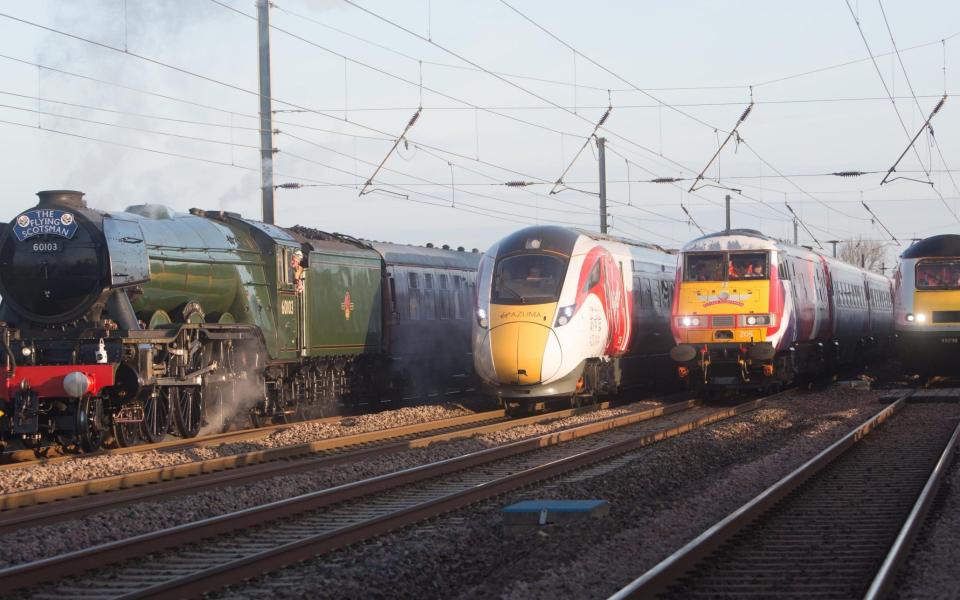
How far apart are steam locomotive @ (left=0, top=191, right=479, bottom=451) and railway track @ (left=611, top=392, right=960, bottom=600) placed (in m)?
8.72

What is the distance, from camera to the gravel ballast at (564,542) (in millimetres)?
7504

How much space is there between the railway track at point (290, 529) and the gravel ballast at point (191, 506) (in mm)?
607

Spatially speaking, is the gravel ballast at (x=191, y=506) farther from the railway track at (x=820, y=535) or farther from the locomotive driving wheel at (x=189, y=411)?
the railway track at (x=820, y=535)

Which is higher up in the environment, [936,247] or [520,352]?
[936,247]

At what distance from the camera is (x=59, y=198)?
15766 mm

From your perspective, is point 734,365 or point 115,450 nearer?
point 115,450

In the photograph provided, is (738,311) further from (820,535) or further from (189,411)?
(820,535)

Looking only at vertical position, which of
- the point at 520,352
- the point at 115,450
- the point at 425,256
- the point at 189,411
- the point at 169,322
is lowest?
the point at 115,450

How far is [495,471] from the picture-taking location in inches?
519

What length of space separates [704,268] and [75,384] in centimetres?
1327

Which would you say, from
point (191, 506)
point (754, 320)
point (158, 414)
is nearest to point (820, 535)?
point (191, 506)

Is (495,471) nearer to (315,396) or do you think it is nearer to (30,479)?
(30,479)

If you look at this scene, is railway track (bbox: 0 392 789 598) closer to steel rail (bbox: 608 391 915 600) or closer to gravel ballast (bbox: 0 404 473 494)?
steel rail (bbox: 608 391 915 600)

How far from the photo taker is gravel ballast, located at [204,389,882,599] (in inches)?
295
